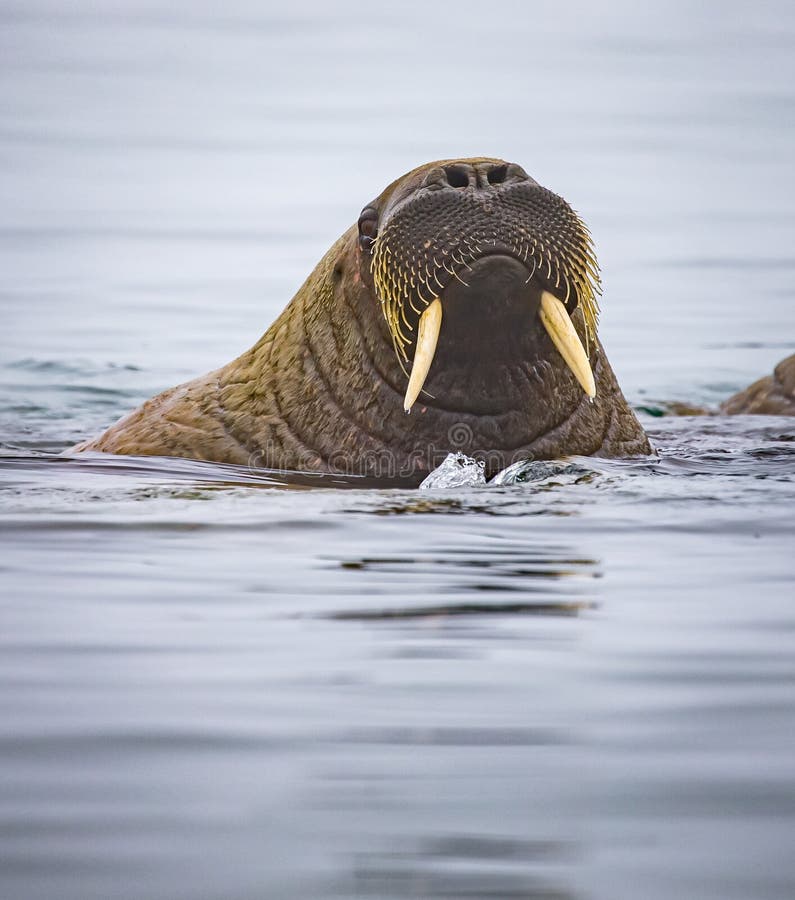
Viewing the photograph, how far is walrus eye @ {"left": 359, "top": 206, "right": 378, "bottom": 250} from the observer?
6.62 meters

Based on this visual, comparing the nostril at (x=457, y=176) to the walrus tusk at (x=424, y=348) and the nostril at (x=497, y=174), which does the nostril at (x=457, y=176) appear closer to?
the nostril at (x=497, y=174)

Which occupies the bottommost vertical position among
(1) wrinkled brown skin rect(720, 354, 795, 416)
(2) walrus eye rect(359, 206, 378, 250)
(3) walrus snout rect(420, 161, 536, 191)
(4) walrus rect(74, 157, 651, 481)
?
(1) wrinkled brown skin rect(720, 354, 795, 416)

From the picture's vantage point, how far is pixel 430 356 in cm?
601

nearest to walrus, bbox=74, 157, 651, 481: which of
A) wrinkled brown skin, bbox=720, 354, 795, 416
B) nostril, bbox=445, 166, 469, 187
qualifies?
nostril, bbox=445, 166, 469, 187

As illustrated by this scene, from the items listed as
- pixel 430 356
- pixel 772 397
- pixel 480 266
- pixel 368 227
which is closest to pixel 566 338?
pixel 480 266

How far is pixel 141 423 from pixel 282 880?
5.65 m

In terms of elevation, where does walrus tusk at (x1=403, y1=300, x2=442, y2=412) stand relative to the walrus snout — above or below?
below

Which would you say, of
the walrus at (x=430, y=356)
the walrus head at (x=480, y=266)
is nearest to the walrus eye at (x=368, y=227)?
the walrus at (x=430, y=356)

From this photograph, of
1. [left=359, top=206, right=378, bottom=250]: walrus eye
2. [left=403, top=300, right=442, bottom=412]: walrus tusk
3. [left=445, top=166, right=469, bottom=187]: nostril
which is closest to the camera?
[left=403, top=300, right=442, bottom=412]: walrus tusk

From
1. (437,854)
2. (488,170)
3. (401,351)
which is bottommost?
(437,854)

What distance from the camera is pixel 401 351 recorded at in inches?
256

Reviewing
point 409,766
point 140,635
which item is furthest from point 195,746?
point 140,635

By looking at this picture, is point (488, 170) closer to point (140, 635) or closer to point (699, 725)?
point (140, 635)

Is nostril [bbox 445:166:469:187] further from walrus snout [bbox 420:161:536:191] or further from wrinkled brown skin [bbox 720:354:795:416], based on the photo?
wrinkled brown skin [bbox 720:354:795:416]
